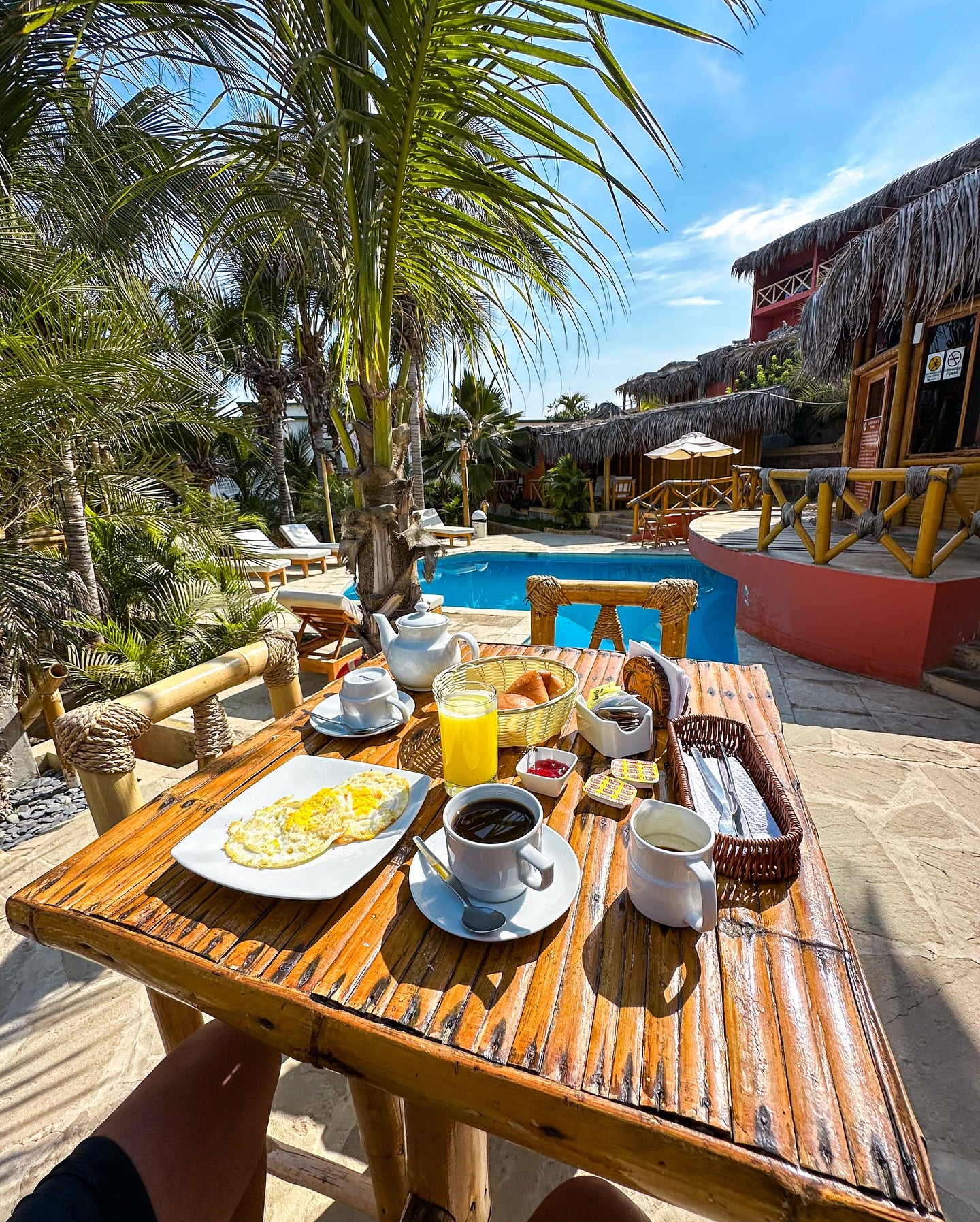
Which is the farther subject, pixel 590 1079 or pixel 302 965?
pixel 302 965

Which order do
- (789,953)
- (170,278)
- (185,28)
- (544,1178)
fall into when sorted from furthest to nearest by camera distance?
1. (170,278)
2. (185,28)
3. (544,1178)
4. (789,953)

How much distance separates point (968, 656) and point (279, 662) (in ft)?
13.6

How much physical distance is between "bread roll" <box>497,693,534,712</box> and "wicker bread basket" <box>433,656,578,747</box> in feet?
0.04

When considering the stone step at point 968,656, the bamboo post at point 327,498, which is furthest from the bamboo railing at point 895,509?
the bamboo post at point 327,498

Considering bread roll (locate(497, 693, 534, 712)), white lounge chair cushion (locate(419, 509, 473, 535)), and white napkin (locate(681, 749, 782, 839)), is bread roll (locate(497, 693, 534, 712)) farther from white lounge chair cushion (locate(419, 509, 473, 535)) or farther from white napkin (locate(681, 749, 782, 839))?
white lounge chair cushion (locate(419, 509, 473, 535))

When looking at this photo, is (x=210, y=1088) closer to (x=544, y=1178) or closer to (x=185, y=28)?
(x=544, y=1178)

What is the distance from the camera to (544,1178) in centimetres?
115

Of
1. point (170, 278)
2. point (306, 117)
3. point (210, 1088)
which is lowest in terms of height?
point (210, 1088)

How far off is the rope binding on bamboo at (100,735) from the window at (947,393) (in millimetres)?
7219

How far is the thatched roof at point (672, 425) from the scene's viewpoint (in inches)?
→ 456

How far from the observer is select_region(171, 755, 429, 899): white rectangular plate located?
805 millimetres

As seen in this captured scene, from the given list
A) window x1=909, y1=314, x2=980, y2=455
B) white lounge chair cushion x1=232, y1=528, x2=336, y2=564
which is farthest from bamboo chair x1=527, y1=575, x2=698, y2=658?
white lounge chair cushion x1=232, y1=528, x2=336, y2=564

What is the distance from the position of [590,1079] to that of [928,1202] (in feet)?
0.99

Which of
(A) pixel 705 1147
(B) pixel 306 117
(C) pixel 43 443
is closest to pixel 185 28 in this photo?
(B) pixel 306 117
